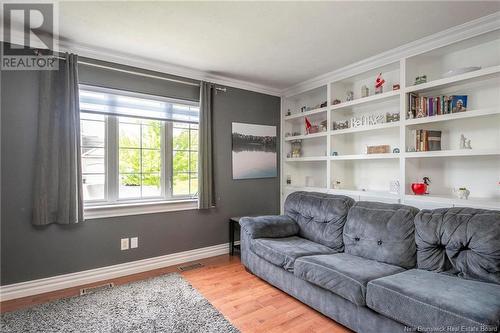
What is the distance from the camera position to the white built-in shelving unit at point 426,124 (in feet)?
7.77

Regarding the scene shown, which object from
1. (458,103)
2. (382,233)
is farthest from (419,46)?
(382,233)

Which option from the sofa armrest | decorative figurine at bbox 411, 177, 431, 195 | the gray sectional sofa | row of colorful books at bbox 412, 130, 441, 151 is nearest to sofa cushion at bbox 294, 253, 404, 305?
the gray sectional sofa

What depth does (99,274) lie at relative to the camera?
2879 millimetres

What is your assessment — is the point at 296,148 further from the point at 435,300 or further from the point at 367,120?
the point at 435,300

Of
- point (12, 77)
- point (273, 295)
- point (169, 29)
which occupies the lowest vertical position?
point (273, 295)

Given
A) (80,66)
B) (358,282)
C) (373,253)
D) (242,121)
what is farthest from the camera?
(242,121)

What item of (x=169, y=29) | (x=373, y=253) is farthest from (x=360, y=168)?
(x=169, y=29)

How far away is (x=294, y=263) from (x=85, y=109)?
2668mm

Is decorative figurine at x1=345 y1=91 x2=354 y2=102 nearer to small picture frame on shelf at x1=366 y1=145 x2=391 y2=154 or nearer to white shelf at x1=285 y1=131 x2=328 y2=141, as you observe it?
white shelf at x1=285 y1=131 x2=328 y2=141

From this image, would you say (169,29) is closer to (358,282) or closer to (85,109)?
(85,109)

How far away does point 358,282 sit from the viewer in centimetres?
187

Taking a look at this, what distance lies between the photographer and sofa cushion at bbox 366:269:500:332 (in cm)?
141

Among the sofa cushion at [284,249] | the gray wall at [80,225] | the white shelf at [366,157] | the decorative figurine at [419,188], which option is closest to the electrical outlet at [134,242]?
the gray wall at [80,225]

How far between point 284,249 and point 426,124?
1.93m
